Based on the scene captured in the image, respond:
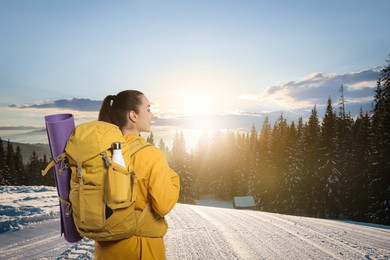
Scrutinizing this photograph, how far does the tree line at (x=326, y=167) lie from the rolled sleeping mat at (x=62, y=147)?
3251 cm

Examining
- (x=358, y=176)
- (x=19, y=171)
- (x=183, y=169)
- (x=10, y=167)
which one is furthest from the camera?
(x=19, y=171)

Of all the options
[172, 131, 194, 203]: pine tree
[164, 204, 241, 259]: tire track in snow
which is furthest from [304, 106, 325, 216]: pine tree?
[164, 204, 241, 259]: tire track in snow

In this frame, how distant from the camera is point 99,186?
8.24 feet

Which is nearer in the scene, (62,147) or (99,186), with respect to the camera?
(99,186)

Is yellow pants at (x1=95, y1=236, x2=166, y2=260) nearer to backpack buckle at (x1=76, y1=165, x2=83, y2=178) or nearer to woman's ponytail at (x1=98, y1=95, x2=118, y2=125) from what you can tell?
backpack buckle at (x1=76, y1=165, x2=83, y2=178)

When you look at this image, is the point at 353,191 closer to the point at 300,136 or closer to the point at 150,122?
the point at 300,136

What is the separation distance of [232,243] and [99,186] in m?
6.49

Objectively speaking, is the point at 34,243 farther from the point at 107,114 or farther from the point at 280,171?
the point at 280,171

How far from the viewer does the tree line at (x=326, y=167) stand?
30766 mm

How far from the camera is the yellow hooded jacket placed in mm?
2590

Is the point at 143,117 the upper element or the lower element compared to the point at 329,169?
upper

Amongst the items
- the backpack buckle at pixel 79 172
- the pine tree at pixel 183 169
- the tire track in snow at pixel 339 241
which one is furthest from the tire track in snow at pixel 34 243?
the pine tree at pixel 183 169

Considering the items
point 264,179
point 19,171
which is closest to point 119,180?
point 264,179

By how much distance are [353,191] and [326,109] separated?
448 inches
